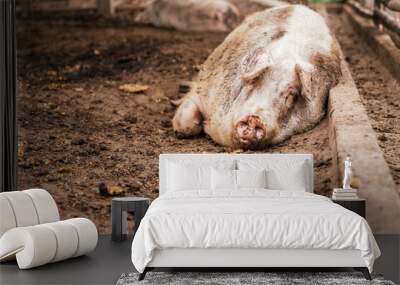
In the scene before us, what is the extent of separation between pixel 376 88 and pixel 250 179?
5.31 feet

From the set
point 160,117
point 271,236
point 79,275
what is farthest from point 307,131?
point 79,275

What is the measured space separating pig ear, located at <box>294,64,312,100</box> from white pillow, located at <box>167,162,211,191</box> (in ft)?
3.81

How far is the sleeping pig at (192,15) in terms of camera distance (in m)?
6.68

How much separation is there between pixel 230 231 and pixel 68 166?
2.68m

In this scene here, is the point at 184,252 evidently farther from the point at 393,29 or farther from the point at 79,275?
the point at 393,29

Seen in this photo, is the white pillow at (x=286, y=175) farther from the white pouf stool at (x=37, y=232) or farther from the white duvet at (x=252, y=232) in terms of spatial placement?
the white pouf stool at (x=37, y=232)

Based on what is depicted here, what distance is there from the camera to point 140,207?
5875mm

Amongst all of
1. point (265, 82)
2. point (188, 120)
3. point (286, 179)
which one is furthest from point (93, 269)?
point (265, 82)

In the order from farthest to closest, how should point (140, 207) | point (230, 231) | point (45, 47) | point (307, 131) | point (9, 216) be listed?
1. point (45, 47)
2. point (307, 131)
3. point (140, 207)
4. point (9, 216)
5. point (230, 231)

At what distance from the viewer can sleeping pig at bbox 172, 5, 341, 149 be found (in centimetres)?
628

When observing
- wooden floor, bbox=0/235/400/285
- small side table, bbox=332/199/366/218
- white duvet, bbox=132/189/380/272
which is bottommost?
wooden floor, bbox=0/235/400/285

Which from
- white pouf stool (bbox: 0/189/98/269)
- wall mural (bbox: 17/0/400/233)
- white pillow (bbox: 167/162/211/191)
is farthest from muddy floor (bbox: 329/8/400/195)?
white pouf stool (bbox: 0/189/98/269)

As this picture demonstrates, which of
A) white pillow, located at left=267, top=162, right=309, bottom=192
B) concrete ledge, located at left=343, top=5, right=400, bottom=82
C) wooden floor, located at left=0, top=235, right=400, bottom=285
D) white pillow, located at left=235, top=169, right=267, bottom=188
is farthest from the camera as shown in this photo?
concrete ledge, located at left=343, top=5, right=400, bottom=82

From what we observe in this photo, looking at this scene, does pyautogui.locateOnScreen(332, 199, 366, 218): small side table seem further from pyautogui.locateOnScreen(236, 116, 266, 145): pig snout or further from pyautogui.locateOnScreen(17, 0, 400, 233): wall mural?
pyautogui.locateOnScreen(236, 116, 266, 145): pig snout
